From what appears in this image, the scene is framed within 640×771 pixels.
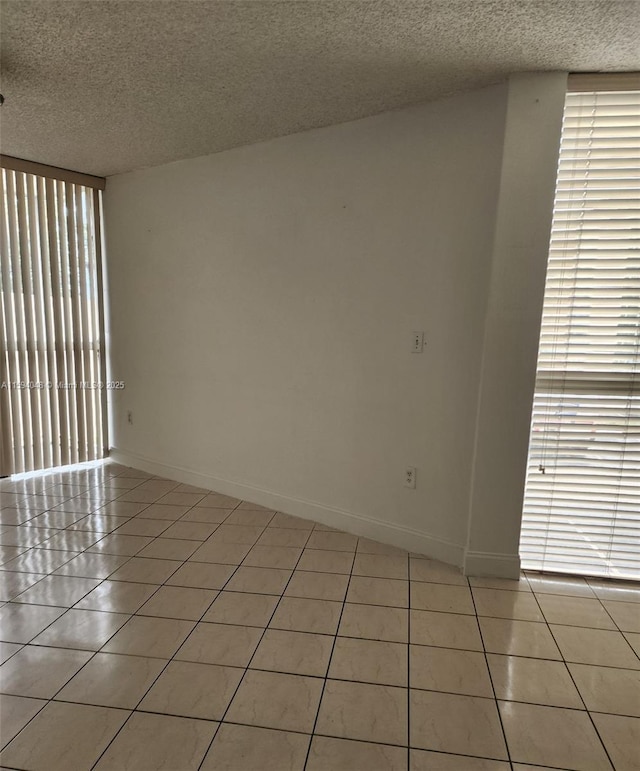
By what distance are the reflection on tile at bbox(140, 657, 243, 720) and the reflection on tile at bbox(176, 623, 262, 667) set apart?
0.12 feet

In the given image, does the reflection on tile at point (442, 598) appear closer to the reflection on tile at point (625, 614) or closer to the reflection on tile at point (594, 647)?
the reflection on tile at point (594, 647)

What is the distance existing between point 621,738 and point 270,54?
2.83m

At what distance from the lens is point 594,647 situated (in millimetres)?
1973

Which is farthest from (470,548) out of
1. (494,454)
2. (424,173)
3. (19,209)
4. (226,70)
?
(19,209)

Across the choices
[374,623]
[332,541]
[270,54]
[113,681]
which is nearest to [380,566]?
[332,541]

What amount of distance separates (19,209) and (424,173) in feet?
10.1

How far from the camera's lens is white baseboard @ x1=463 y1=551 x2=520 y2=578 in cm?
246

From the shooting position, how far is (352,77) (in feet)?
7.27

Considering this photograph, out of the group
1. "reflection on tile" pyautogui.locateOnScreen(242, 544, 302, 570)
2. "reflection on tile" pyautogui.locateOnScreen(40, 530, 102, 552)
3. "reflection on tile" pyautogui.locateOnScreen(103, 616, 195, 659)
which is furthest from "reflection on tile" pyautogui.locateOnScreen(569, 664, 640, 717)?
"reflection on tile" pyautogui.locateOnScreen(40, 530, 102, 552)

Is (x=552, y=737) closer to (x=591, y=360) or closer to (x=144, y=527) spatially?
(x=591, y=360)

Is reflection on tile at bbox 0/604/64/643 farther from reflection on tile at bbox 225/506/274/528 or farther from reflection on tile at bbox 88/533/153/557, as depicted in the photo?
reflection on tile at bbox 225/506/274/528

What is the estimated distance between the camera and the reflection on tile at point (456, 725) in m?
1.47

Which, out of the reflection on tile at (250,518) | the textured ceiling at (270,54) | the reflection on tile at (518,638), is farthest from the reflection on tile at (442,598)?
the textured ceiling at (270,54)

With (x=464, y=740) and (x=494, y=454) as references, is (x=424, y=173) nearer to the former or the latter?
(x=494, y=454)
